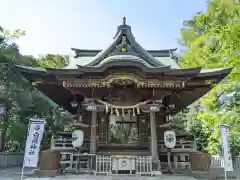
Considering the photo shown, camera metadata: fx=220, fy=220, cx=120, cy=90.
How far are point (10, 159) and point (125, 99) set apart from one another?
9.14m

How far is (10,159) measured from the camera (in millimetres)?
13758

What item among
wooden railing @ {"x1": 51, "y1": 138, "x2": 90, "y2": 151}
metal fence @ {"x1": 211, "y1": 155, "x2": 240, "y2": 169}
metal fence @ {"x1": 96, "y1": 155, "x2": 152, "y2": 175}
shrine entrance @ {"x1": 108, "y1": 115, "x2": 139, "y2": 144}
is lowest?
metal fence @ {"x1": 211, "y1": 155, "x2": 240, "y2": 169}

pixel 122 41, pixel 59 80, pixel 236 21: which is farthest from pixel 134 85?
pixel 236 21

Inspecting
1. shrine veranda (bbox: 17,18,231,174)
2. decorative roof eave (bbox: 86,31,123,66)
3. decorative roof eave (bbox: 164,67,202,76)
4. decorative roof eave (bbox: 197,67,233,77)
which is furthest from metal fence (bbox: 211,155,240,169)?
decorative roof eave (bbox: 86,31,123,66)

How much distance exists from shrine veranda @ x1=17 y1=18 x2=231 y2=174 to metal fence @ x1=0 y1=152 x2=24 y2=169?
15.5 ft

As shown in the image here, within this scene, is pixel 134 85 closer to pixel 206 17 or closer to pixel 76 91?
pixel 76 91

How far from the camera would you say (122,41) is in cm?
1020

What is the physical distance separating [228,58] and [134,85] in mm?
4113

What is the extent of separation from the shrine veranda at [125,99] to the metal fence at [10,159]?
4726mm

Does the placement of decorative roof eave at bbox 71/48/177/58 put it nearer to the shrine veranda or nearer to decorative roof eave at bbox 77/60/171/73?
the shrine veranda

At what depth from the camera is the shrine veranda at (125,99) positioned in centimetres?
818

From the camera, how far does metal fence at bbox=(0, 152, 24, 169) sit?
499 inches

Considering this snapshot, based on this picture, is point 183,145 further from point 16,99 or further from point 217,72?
point 16,99

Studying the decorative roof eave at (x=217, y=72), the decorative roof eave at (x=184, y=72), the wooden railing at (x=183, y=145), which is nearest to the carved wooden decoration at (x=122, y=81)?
the decorative roof eave at (x=184, y=72)
